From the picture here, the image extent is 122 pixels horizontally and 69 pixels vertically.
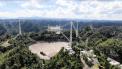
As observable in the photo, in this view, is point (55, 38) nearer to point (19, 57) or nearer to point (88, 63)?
point (19, 57)

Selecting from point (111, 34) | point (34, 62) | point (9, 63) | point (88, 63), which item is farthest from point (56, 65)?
point (111, 34)

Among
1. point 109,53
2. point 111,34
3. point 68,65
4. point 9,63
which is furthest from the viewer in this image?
point 111,34

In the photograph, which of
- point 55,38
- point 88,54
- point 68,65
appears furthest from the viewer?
point 55,38

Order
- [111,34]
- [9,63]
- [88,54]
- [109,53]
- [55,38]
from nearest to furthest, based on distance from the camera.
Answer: [88,54] < [9,63] < [109,53] < [55,38] < [111,34]

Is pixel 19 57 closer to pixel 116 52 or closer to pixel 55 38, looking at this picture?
pixel 116 52

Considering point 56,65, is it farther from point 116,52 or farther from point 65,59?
point 116,52

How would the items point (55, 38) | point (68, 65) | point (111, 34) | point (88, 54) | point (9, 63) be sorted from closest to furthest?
point (68, 65)
point (88, 54)
point (9, 63)
point (55, 38)
point (111, 34)

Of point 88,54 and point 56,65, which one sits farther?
point 88,54

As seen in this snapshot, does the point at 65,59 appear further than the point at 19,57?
No

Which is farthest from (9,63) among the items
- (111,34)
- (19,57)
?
(111,34)
